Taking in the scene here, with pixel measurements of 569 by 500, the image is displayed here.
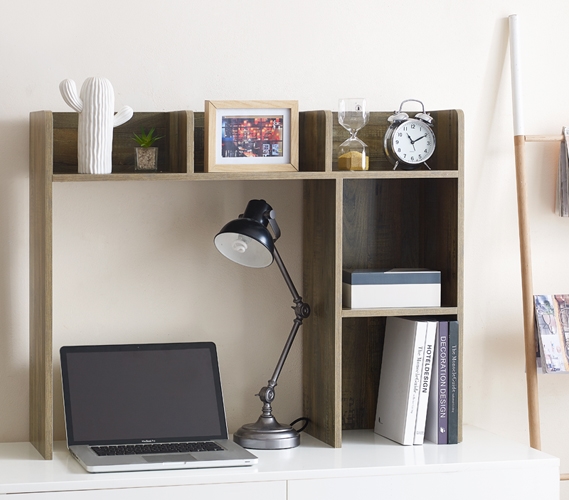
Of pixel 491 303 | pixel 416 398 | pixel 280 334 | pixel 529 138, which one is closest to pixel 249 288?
pixel 280 334

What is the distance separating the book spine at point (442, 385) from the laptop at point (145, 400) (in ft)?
1.61

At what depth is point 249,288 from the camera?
7.20ft

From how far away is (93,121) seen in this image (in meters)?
1.87

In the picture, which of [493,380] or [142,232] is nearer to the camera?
[142,232]

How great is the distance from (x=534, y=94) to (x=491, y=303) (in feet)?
1.90

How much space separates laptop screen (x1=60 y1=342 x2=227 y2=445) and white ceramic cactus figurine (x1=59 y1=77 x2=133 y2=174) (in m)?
0.45

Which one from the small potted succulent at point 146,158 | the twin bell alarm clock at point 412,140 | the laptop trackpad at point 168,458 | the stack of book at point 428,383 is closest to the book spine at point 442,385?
the stack of book at point 428,383

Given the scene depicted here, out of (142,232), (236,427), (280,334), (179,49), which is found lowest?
(236,427)

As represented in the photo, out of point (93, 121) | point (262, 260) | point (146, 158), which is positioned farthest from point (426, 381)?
point (93, 121)

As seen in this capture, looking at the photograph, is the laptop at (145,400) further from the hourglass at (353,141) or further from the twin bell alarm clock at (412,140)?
the twin bell alarm clock at (412,140)

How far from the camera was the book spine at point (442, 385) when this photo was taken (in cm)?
203

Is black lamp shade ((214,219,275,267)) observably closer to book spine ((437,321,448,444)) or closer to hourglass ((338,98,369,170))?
hourglass ((338,98,369,170))

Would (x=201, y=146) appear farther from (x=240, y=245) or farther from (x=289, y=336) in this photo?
(x=289, y=336)

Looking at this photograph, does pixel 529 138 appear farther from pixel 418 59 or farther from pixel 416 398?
pixel 416 398
